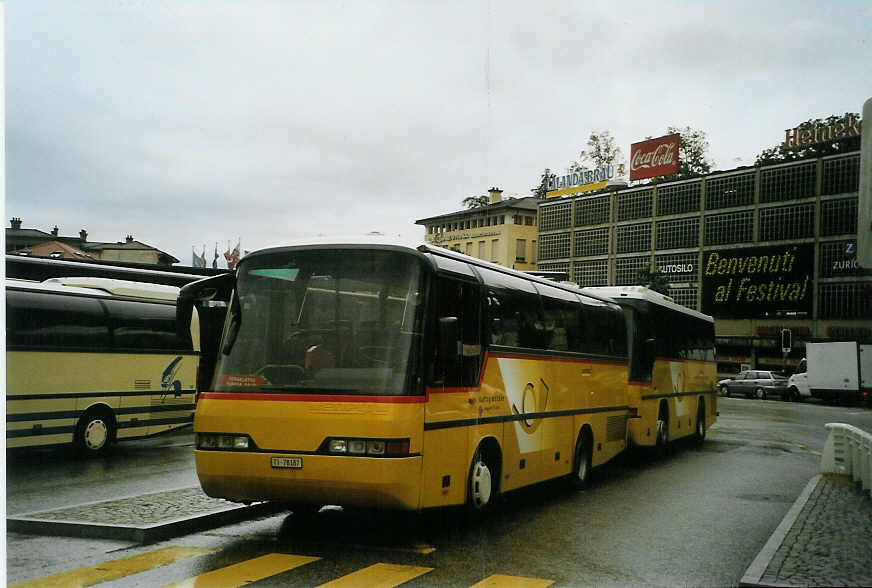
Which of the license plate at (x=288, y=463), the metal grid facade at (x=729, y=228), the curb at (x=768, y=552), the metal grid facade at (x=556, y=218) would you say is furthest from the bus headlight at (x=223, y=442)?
the metal grid facade at (x=556, y=218)

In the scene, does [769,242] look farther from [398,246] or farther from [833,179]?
[398,246]

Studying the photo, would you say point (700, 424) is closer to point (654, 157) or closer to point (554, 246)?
point (654, 157)

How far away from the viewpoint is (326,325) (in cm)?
898

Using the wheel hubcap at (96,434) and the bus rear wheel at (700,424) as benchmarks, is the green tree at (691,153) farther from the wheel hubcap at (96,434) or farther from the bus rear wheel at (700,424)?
the wheel hubcap at (96,434)

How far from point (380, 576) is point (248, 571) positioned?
3.59 feet

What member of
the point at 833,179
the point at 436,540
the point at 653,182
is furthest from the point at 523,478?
the point at 653,182

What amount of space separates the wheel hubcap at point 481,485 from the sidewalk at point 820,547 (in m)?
2.98

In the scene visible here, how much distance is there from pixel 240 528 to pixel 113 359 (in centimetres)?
879

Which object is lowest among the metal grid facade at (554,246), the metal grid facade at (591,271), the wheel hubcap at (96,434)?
the wheel hubcap at (96,434)

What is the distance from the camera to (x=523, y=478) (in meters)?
11.9

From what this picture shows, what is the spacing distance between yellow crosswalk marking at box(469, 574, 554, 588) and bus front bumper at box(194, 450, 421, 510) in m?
1.28

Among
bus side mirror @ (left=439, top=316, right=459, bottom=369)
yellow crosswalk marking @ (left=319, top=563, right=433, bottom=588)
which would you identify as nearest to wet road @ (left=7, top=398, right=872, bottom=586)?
yellow crosswalk marking @ (left=319, top=563, right=433, bottom=588)

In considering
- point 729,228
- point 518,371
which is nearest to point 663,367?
point 518,371

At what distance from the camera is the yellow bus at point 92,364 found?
1582 cm
